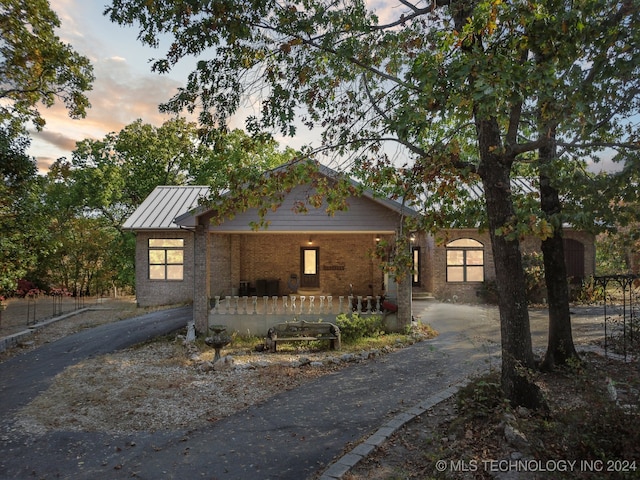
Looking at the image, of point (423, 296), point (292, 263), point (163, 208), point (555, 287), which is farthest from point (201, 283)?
point (423, 296)

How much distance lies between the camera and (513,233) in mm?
5480

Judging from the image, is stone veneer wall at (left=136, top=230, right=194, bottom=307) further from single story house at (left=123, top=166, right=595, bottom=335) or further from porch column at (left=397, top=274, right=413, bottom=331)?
porch column at (left=397, top=274, right=413, bottom=331)

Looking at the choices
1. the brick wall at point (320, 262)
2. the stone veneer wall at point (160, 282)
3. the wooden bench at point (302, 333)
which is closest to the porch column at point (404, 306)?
the wooden bench at point (302, 333)

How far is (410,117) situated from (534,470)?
4.07 m

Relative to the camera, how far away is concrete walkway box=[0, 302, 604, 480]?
5.62m

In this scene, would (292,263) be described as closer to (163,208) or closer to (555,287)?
(163,208)

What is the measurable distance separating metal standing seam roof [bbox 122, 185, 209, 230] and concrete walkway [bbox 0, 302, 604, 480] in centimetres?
1147

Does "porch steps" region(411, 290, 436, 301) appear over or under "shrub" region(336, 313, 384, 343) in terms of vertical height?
over

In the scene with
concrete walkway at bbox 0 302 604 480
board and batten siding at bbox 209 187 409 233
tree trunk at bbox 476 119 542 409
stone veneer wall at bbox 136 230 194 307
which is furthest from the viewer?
stone veneer wall at bbox 136 230 194 307

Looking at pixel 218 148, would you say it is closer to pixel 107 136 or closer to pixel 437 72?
pixel 437 72

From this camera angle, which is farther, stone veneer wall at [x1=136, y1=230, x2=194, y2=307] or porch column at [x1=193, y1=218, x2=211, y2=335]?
stone veneer wall at [x1=136, y1=230, x2=194, y2=307]

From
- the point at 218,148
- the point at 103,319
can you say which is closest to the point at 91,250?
the point at 103,319

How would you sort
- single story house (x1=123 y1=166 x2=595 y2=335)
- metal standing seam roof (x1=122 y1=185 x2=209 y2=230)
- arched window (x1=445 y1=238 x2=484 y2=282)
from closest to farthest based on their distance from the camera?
single story house (x1=123 y1=166 x2=595 y2=335) → metal standing seam roof (x1=122 y1=185 x2=209 y2=230) → arched window (x1=445 y1=238 x2=484 y2=282)

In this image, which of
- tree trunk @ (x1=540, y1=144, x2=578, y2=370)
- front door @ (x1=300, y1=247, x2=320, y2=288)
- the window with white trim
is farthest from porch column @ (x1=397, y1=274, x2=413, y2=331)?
the window with white trim
